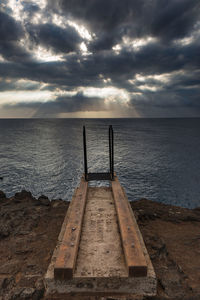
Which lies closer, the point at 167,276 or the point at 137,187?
the point at 167,276

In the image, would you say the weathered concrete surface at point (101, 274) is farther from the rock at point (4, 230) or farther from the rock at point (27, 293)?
the rock at point (4, 230)

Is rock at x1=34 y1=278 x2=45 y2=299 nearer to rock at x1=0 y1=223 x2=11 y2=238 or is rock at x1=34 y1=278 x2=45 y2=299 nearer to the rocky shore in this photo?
the rocky shore

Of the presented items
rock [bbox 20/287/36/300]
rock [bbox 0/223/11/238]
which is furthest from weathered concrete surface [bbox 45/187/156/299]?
rock [bbox 0/223/11/238]

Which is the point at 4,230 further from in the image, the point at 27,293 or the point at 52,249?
the point at 27,293

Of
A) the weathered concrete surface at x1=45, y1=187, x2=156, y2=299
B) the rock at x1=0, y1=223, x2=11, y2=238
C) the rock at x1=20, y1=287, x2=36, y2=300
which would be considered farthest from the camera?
the rock at x1=0, y1=223, x2=11, y2=238

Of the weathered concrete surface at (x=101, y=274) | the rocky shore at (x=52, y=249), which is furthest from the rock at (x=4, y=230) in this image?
the weathered concrete surface at (x=101, y=274)

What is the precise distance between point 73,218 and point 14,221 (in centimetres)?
504

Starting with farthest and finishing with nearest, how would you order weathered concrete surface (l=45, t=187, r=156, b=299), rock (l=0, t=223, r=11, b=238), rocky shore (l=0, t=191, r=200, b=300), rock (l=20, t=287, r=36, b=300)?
rock (l=0, t=223, r=11, b=238)
rocky shore (l=0, t=191, r=200, b=300)
rock (l=20, t=287, r=36, b=300)
weathered concrete surface (l=45, t=187, r=156, b=299)

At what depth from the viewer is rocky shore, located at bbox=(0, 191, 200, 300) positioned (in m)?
4.33

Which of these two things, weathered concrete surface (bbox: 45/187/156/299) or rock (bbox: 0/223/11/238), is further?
rock (bbox: 0/223/11/238)

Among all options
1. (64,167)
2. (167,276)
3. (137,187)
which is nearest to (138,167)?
(137,187)

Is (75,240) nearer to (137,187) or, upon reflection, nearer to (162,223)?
(162,223)

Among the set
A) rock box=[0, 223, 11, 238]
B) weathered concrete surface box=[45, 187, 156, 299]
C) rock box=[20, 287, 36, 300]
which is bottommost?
rock box=[0, 223, 11, 238]

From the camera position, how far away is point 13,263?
566 cm
